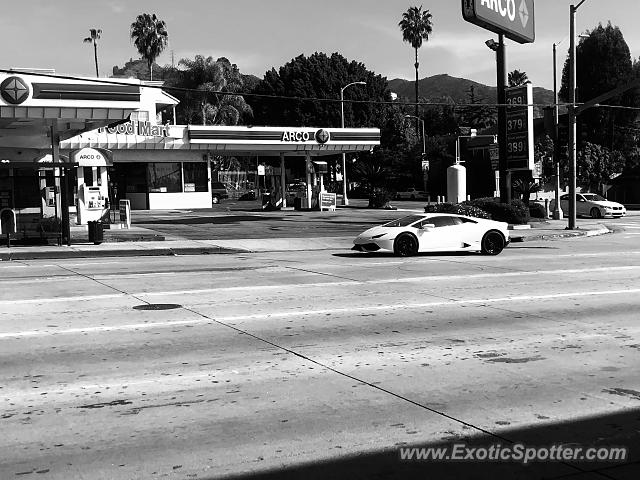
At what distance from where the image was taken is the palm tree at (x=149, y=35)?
76688 millimetres

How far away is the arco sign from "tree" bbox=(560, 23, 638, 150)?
32.5 meters

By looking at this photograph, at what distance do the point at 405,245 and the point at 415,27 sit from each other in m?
76.1

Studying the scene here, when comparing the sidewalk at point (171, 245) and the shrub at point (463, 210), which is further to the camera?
the shrub at point (463, 210)

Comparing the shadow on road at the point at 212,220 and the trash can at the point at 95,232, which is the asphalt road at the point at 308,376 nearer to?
the trash can at the point at 95,232

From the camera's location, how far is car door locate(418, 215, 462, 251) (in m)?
20.5

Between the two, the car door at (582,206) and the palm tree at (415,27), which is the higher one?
the palm tree at (415,27)

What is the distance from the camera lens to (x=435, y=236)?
812 inches

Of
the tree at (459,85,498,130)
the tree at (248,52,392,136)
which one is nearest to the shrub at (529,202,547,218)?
the tree at (248,52,392,136)

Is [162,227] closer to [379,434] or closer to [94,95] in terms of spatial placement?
[94,95]

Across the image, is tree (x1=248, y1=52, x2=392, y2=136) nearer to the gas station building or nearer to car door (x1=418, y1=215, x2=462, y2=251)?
the gas station building

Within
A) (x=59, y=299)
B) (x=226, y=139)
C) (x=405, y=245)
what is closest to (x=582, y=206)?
(x=226, y=139)

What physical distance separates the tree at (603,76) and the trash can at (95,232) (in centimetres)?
5391

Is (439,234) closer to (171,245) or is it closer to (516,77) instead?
(171,245)

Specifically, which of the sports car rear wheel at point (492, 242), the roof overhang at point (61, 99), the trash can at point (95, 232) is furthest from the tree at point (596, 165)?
the trash can at point (95, 232)
